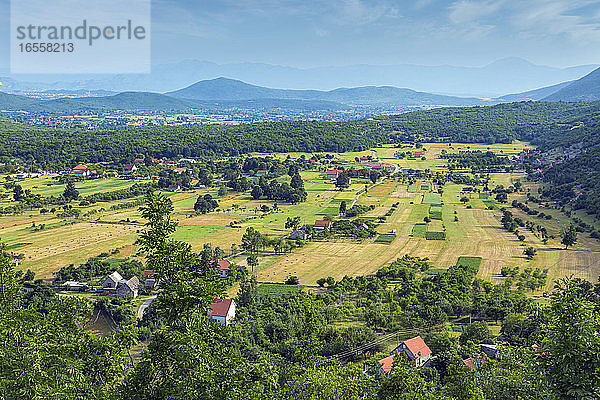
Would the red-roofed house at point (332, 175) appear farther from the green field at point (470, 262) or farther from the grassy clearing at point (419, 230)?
the green field at point (470, 262)

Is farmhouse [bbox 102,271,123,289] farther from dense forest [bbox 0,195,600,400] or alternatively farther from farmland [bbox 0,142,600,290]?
dense forest [bbox 0,195,600,400]

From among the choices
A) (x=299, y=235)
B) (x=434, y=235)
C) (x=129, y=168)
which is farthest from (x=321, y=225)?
(x=129, y=168)

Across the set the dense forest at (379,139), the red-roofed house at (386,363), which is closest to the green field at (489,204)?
the dense forest at (379,139)

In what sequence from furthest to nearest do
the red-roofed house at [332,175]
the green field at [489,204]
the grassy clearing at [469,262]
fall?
the red-roofed house at [332,175] → the green field at [489,204] → the grassy clearing at [469,262]

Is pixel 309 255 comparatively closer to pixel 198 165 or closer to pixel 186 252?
pixel 186 252

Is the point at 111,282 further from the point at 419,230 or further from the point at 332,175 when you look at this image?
the point at 332,175
